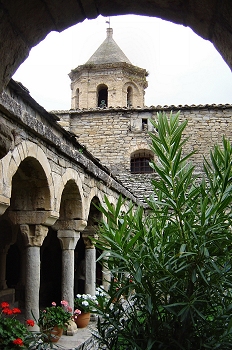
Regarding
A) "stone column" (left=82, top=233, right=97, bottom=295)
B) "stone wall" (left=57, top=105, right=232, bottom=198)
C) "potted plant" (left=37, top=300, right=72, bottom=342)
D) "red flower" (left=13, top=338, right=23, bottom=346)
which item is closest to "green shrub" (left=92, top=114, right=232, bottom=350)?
"red flower" (left=13, top=338, right=23, bottom=346)

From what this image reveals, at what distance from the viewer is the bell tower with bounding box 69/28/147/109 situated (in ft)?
68.6

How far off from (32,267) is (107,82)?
16.5m

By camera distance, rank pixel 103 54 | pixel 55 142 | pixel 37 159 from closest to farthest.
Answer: pixel 37 159, pixel 55 142, pixel 103 54

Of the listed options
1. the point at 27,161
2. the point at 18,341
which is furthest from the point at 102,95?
the point at 18,341

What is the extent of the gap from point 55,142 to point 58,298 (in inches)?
251

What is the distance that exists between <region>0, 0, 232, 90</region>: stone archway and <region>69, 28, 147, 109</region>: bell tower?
18336 mm

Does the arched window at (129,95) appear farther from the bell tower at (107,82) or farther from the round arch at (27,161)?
the round arch at (27,161)

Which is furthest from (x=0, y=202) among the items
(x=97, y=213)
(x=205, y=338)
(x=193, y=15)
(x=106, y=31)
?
(x=106, y=31)

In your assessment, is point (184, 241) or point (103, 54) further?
point (103, 54)

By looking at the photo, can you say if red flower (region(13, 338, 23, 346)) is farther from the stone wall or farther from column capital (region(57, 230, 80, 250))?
the stone wall

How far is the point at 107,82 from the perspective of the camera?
21.0 metres

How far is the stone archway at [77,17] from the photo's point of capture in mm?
1968

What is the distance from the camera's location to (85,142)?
17047 millimetres

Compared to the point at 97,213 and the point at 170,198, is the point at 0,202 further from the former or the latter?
the point at 97,213
